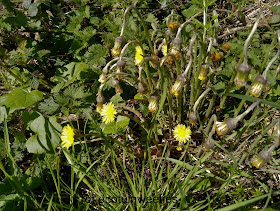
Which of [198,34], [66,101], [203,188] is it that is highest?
[198,34]

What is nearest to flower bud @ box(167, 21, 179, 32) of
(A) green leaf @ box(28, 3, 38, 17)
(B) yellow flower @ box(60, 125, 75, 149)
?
(B) yellow flower @ box(60, 125, 75, 149)

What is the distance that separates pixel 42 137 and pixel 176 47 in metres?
0.96

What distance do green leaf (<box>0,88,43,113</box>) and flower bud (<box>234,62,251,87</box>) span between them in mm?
1294

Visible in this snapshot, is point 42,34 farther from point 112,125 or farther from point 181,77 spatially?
point 181,77

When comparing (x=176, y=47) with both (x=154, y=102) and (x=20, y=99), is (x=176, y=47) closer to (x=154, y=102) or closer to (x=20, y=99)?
(x=154, y=102)

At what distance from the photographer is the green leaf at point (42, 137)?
172 centimetres

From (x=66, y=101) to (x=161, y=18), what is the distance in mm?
1484

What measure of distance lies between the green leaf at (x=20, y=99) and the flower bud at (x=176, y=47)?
0.98 m

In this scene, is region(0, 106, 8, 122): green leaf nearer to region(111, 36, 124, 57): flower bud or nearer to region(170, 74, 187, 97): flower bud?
region(111, 36, 124, 57): flower bud

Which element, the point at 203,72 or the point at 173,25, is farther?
the point at 173,25

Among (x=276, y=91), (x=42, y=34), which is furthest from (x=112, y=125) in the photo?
(x=42, y=34)

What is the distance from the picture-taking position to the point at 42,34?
8.61 feet

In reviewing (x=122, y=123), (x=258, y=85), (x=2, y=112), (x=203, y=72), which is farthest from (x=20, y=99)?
(x=258, y=85)

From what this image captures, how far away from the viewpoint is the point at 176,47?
61.0 inches
